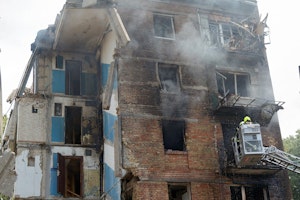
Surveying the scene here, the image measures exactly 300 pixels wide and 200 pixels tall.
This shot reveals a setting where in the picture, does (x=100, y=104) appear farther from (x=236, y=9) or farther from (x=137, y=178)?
(x=236, y=9)

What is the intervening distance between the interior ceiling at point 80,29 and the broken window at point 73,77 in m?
0.75

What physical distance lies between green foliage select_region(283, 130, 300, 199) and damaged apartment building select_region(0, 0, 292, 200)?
9532 millimetres

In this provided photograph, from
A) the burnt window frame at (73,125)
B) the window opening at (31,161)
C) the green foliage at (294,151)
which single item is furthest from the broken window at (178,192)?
the green foliage at (294,151)

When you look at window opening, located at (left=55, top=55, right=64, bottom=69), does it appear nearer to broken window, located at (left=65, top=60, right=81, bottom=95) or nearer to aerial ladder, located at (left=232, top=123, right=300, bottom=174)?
broken window, located at (left=65, top=60, right=81, bottom=95)

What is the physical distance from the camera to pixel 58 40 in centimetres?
2172

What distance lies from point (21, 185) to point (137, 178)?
19.3 ft

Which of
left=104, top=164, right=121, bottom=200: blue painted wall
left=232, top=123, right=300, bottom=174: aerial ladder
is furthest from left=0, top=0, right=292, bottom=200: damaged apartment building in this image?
left=232, top=123, right=300, bottom=174: aerial ladder

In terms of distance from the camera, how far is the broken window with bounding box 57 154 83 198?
20.0 metres

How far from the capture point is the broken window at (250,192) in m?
18.6

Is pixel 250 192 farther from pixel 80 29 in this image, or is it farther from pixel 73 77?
pixel 80 29

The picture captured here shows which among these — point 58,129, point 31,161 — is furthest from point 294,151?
point 31,161

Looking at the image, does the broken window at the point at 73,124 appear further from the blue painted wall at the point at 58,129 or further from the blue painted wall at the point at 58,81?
the blue painted wall at the point at 58,81

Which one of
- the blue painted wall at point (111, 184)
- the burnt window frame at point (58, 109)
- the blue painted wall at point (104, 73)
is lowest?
the blue painted wall at point (111, 184)

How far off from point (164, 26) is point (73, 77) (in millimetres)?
5506
